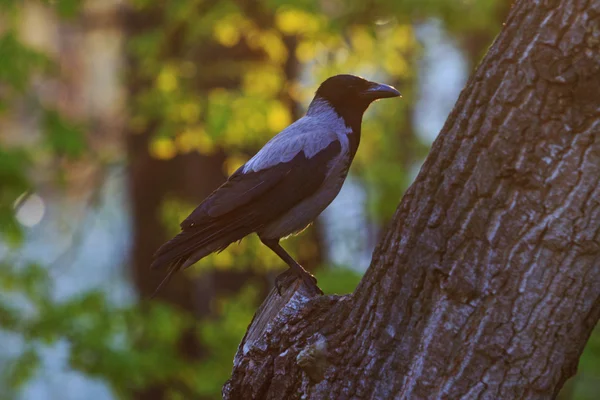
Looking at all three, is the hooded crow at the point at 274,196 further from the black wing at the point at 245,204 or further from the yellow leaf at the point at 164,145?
the yellow leaf at the point at 164,145

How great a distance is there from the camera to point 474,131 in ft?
9.30

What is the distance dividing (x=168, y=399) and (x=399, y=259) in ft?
25.4

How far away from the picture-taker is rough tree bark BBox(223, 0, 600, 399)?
2.70 meters

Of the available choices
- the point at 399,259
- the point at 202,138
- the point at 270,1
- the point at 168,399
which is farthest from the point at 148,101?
the point at 399,259

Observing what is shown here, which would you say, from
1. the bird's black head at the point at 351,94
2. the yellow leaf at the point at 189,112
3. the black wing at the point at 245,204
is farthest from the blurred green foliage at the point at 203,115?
the black wing at the point at 245,204

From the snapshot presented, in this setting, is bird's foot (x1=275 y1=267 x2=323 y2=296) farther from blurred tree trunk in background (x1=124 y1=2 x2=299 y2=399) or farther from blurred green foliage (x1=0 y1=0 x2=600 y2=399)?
blurred tree trunk in background (x1=124 y1=2 x2=299 y2=399)

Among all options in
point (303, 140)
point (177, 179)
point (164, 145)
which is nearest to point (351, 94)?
point (303, 140)

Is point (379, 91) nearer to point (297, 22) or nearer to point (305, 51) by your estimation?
point (297, 22)

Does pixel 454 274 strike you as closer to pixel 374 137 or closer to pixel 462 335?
pixel 462 335

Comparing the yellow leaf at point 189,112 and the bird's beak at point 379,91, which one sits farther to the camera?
the yellow leaf at point 189,112

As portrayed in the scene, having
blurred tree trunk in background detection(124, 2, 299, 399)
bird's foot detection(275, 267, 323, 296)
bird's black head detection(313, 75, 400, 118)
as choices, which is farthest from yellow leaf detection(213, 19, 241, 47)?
bird's foot detection(275, 267, 323, 296)

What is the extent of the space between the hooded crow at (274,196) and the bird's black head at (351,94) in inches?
A: 7.2

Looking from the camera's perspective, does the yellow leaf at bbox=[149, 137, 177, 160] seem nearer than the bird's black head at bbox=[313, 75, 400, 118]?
No

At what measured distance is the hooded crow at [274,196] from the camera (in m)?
3.96
